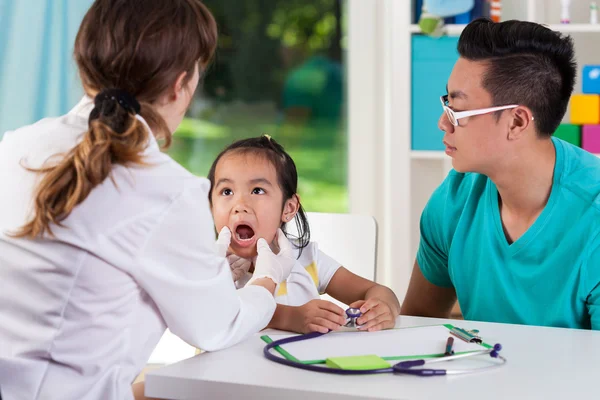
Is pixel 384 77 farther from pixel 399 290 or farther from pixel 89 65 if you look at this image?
pixel 89 65

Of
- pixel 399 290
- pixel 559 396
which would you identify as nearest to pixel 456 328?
pixel 559 396

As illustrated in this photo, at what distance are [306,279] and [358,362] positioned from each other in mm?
570

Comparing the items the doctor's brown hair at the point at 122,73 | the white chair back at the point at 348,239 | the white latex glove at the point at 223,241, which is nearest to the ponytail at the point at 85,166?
the doctor's brown hair at the point at 122,73

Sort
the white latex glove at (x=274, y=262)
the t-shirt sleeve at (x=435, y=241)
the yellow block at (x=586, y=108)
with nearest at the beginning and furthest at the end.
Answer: the white latex glove at (x=274, y=262) → the t-shirt sleeve at (x=435, y=241) → the yellow block at (x=586, y=108)

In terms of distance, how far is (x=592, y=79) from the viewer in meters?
2.87

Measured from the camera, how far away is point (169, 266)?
1135 mm

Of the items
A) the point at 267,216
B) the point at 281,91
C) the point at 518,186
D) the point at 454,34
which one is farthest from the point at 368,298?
the point at 281,91

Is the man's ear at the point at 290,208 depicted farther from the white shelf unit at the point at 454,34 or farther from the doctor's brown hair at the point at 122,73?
the white shelf unit at the point at 454,34

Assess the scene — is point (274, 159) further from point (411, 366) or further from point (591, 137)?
point (591, 137)

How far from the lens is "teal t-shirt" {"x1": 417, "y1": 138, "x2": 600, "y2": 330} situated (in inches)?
62.8

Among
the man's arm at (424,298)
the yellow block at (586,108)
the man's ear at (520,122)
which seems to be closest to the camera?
the man's ear at (520,122)

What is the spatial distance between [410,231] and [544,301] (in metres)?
1.52

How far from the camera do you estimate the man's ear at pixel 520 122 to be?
1.72 m

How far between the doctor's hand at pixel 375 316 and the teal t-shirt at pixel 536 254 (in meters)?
0.37
